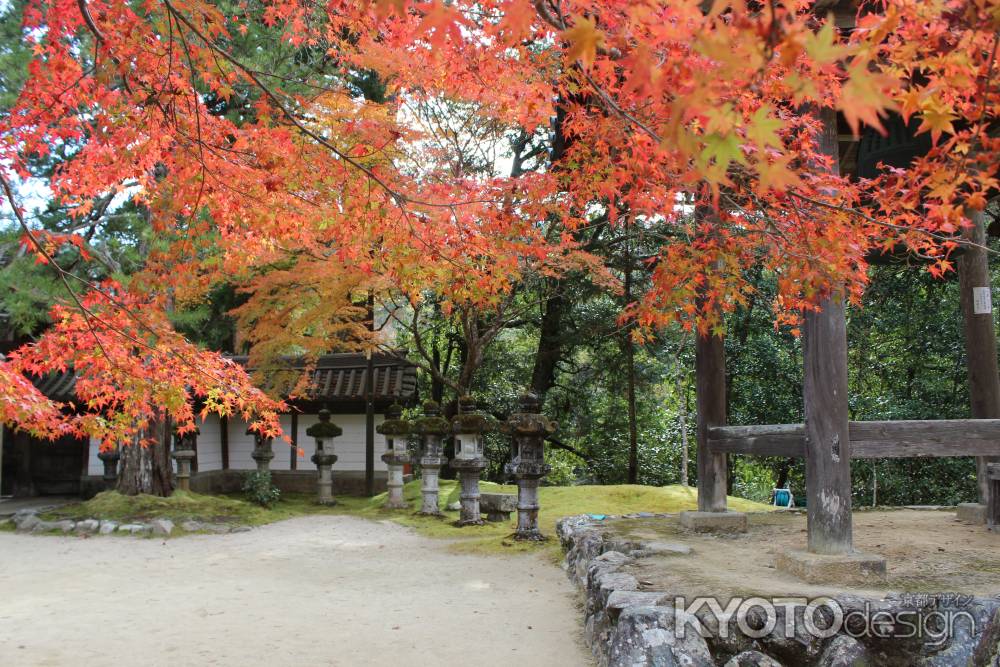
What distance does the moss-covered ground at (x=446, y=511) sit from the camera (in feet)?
31.6

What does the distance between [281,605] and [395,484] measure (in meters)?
6.13

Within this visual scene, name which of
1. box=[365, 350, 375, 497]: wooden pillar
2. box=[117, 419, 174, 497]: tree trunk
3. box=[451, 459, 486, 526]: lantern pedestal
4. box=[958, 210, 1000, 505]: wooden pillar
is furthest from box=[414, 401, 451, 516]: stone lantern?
box=[958, 210, 1000, 505]: wooden pillar

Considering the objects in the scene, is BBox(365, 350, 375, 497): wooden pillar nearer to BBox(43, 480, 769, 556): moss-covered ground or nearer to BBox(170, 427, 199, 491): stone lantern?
BBox(43, 480, 769, 556): moss-covered ground

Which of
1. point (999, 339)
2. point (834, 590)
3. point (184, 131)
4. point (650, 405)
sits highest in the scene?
point (184, 131)

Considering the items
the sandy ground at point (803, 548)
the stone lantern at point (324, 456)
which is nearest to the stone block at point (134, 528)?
the stone lantern at point (324, 456)

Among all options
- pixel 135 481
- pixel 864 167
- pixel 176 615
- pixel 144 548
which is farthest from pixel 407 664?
pixel 135 481

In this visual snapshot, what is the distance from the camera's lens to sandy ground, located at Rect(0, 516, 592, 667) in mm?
4746

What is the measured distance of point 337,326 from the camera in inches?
444

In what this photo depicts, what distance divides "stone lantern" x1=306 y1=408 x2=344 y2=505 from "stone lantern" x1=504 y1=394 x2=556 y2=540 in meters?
5.46

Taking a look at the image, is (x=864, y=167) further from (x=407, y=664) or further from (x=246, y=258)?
(x=246, y=258)

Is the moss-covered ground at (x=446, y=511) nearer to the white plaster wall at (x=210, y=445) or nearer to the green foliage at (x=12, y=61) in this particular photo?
the white plaster wall at (x=210, y=445)

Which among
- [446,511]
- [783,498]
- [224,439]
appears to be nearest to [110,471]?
[224,439]

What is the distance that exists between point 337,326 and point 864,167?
297 inches

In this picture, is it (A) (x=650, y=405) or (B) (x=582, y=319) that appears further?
(A) (x=650, y=405)
